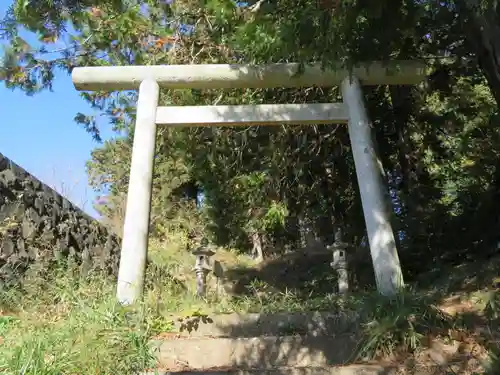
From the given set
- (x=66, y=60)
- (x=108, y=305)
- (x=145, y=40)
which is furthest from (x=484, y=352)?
(x=66, y=60)

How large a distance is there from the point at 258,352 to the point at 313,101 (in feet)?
12.3

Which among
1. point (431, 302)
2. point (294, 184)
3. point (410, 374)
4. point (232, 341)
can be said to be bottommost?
point (410, 374)

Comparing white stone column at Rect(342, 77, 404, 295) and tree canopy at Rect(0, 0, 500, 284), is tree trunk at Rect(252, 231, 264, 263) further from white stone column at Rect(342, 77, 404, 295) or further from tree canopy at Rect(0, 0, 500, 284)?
white stone column at Rect(342, 77, 404, 295)

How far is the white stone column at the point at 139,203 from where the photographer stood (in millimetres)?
4059

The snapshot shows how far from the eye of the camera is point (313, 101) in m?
6.14

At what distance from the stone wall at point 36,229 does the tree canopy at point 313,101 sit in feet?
4.93

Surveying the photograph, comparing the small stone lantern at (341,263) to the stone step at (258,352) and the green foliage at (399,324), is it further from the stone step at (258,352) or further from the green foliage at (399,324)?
the stone step at (258,352)

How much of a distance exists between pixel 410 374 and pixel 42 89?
206 inches

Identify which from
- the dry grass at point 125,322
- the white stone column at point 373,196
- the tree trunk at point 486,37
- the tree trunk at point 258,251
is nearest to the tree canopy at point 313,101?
the tree trunk at point 486,37

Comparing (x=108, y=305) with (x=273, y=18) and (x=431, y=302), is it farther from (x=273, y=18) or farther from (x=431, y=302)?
(x=273, y=18)

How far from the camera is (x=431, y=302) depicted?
3520 mm

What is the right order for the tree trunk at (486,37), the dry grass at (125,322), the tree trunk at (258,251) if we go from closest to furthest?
the dry grass at (125,322) < the tree trunk at (486,37) < the tree trunk at (258,251)

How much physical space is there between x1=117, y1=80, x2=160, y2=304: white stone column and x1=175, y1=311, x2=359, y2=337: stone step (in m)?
0.57

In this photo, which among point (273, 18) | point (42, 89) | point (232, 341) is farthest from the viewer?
point (42, 89)
